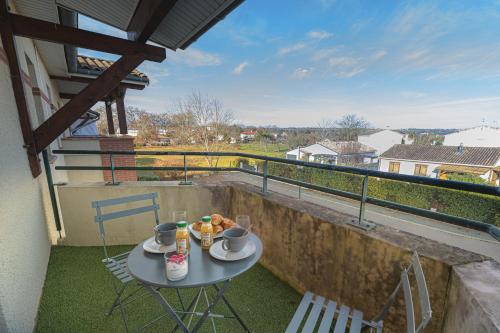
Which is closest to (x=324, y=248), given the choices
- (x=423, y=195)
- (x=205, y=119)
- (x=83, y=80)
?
(x=83, y=80)

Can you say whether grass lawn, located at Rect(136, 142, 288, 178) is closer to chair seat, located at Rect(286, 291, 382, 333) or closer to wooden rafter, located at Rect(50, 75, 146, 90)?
wooden rafter, located at Rect(50, 75, 146, 90)

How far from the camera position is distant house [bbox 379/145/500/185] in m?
17.7

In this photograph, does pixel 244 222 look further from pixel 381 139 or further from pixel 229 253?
pixel 381 139

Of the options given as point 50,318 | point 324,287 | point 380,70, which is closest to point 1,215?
point 50,318

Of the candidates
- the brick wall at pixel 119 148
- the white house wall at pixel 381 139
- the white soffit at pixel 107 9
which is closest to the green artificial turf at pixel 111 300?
the white soffit at pixel 107 9

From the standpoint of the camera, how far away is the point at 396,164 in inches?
889

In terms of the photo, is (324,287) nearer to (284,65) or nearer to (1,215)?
(1,215)

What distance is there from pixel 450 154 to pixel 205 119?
23.3 m

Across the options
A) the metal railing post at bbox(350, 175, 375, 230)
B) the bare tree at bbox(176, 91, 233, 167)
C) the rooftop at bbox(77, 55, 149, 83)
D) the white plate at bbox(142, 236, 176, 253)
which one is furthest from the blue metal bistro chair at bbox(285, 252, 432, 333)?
the bare tree at bbox(176, 91, 233, 167)

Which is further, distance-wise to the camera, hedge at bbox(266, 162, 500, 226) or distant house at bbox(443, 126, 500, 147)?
distant house at bbox(443, 126, 500, 147)

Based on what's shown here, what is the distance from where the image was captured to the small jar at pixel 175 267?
3.46 ft

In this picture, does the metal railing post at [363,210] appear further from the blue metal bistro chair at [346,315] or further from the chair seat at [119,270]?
the chair seat at [119,270]

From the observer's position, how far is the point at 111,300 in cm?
200

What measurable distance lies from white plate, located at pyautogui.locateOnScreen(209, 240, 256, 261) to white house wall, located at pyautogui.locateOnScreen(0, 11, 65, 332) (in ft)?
4.08
